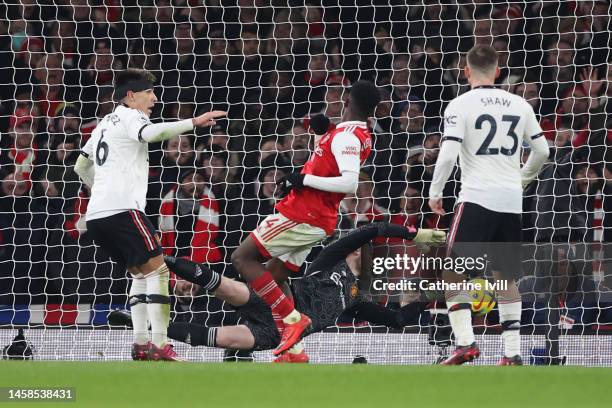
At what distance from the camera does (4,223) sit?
9891mm

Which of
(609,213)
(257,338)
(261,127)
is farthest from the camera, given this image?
(261,127)

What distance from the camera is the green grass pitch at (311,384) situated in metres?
4.98

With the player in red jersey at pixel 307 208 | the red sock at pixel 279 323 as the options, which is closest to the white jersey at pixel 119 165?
the player in red jersey at pixel 307 208

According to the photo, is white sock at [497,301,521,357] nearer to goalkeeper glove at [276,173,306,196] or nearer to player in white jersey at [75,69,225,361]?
goalkeeper glove at [276,173,306,196]

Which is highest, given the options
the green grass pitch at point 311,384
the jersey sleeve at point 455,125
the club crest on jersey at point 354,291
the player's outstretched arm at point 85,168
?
the jersey sleeve at point 455,125

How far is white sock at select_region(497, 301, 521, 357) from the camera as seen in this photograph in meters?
6.56

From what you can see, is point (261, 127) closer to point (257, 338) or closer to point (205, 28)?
point (205, 28)

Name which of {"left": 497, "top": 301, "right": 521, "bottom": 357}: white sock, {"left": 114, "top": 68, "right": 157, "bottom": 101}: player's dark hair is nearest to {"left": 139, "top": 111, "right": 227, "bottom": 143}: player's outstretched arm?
{"left": 114, "top": 68, "right": 157, "bottom": 101}: player's dark hair

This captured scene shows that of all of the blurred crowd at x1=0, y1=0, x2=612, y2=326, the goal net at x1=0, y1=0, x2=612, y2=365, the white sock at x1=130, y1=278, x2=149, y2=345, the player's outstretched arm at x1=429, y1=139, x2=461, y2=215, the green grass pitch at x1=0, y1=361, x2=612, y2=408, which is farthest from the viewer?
the blurred crowd at x1=0, y1=0, x2=612, y2=326

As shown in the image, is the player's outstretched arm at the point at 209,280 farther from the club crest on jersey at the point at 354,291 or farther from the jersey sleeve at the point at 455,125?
the jersey sleeve at the point at 455,125

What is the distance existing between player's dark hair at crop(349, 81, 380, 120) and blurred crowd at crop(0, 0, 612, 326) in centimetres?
229

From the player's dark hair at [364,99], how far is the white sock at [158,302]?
140 cm

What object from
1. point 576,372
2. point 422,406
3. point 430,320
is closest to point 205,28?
point 430,320

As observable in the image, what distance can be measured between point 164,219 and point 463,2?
133 inches
